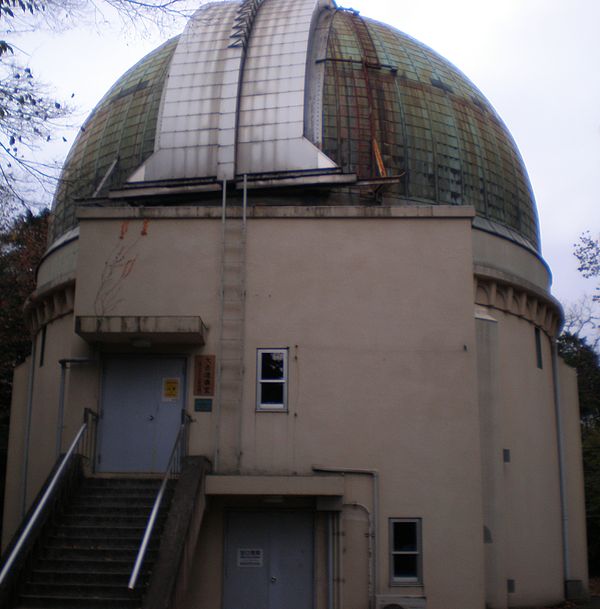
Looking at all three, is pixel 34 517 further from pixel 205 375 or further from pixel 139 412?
pixel 205 375

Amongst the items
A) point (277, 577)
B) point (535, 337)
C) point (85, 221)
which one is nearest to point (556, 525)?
point (535, 337)

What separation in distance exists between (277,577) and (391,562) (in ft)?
6.29

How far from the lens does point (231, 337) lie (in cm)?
1508

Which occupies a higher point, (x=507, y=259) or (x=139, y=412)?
(x=507, y=259)

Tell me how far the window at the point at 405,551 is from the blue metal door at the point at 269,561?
4.51 ft

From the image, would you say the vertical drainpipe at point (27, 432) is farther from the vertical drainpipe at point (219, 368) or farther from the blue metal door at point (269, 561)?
the blue metal door at point (269, 561)

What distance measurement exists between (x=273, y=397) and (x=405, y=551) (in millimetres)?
3340

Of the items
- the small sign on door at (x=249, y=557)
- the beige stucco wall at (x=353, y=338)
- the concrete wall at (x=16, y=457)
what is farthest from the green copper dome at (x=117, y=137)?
the small sign on door at (x=249, y=557)

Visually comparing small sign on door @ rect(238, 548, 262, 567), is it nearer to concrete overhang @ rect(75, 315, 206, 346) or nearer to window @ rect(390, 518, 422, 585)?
window @ rect(390, 518, 422, 585)

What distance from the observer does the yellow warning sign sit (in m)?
15.1

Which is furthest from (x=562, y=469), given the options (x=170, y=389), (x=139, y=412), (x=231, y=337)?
(x=139, y=412)

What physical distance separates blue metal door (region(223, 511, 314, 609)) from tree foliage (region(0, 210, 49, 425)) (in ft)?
40.4

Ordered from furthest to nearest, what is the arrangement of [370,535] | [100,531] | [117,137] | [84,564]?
1. [117,137]
2. [370,535]
3. [100,531]
4. [84,564]

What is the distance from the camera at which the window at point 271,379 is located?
14.9 m
